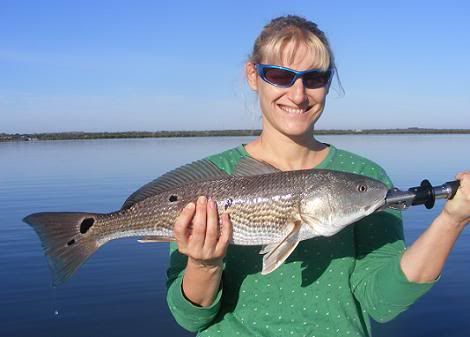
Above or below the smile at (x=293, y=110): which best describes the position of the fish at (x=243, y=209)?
below

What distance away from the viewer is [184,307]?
336 cm

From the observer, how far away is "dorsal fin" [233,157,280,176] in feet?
11.7

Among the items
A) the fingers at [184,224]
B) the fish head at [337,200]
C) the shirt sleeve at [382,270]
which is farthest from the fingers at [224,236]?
the shirt sleeve at [382,270]

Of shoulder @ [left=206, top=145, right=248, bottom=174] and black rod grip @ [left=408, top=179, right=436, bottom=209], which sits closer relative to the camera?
black rod grip @ [left=408, top=179, right=436, bottom=209]

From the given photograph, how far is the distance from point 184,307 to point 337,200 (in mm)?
1227

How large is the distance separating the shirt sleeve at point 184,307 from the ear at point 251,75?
133cm

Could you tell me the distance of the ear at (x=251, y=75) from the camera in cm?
386

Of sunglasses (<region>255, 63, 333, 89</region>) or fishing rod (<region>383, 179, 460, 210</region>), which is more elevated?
sunglasses (<region>255, 63, 333, 89</region>)

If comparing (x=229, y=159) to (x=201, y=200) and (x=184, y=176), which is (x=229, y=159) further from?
(x=201, y=200)

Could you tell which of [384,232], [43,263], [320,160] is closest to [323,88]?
[320,160]

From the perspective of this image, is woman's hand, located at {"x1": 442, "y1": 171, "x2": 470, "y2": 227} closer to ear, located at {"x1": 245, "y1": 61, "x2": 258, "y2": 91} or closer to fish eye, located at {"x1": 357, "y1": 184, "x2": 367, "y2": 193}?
fish eye, located at {"x1": 357, "y1": 184, "x2": 367, "y2": 193}

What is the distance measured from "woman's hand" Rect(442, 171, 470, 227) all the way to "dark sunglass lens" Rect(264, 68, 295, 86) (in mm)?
1221

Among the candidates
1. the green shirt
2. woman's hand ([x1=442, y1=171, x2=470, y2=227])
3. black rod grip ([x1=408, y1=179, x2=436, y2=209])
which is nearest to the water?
the green shirt

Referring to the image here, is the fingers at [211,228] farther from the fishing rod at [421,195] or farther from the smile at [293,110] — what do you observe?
the fishing rod at [421,195]
